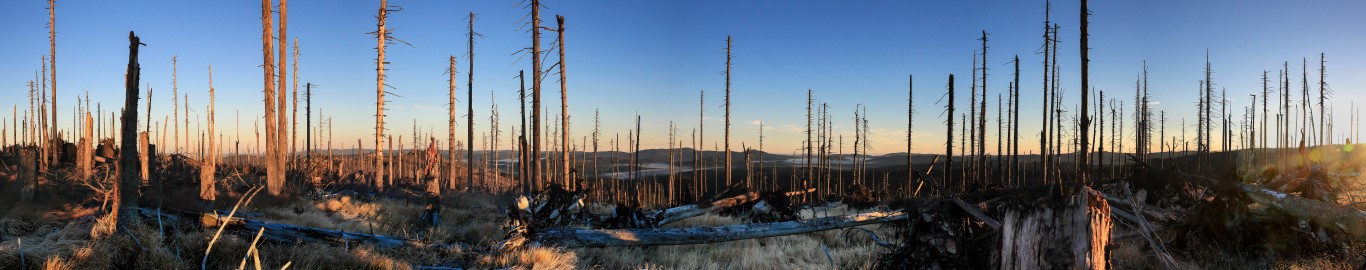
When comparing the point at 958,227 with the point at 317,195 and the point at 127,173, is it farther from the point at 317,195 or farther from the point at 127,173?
the point at 317,195

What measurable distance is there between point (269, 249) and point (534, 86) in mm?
9699

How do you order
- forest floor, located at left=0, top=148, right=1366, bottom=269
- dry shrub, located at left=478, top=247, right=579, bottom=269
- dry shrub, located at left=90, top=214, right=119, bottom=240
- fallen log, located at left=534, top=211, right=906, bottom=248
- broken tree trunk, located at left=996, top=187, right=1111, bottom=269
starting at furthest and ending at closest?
fallen log, located at left=534, top=211, right=906, bottom=248 → dry shrub, located at left=478, top=247, right=579, bottom=269 → dry shrub, located at left=90, top=214, right=119, bottom=240 → forest floor, located at left=0, top=148, right=1366, bottom=269 → broken tree trunk, located at left=996, top=187, right=1111, bottom=269

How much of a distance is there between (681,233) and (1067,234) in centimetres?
636

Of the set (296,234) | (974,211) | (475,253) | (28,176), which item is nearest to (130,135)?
(296,234)

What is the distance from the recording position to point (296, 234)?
24.7 ft

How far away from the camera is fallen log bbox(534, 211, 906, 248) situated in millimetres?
8875

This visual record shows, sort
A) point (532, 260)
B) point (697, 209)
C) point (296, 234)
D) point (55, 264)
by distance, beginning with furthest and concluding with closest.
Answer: point (697, 209)
point (532, 260)
point (296, 234)
point (55, 264)

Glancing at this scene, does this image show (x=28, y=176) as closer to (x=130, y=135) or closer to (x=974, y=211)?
(x=130, y=135)

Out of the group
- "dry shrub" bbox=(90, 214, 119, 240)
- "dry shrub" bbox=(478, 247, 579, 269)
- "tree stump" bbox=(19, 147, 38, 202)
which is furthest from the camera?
"tree stump" bbox=(19, 147, 38, 202)

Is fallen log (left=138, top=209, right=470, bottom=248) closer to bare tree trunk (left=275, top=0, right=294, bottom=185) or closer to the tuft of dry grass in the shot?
the tuft of dry grass

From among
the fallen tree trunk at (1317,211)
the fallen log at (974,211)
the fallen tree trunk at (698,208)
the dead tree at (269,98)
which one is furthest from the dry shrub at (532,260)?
the dead tree at (269,98)

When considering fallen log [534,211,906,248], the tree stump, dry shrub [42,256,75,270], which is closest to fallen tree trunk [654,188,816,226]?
fallen log [534,211,906,248]

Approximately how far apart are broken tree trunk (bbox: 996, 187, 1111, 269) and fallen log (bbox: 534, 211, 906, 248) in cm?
507

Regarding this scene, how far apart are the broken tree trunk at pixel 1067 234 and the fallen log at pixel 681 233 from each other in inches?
200
